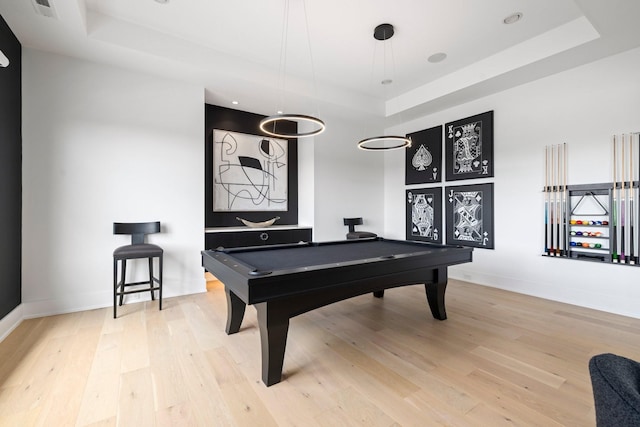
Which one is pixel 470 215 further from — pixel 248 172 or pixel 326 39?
pixel 248 172

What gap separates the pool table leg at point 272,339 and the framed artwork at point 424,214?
4024 mm

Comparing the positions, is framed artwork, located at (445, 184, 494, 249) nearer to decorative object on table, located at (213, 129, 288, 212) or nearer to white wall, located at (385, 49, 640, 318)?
white wall, located at (385, 49, 640, 318)

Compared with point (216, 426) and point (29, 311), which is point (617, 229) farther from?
point (29, 311)

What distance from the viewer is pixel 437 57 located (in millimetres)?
3883

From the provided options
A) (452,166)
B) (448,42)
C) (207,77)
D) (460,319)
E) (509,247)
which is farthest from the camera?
(452,166)

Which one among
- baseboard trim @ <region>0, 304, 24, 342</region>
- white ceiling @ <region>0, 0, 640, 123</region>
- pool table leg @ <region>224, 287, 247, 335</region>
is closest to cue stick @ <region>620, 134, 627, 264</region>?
white ceiling @ <region>0, 0, 640, 123</region>

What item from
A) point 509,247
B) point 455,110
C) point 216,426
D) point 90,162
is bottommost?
point 216,426

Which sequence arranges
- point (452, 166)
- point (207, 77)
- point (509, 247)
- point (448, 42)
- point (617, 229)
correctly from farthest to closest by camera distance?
point (452, 166), point (509, 247), point (207, 77), point (448, 42), point (617, 229)

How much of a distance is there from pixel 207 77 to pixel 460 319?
14.0 feet

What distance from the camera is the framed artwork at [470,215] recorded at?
4.48 m

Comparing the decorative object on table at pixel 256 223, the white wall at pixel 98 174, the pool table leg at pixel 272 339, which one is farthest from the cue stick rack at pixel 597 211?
the white wall at pixel 98 174

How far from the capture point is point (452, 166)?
491cm

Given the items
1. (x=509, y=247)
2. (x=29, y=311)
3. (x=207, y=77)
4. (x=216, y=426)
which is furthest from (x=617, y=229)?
(x=29, y=311)

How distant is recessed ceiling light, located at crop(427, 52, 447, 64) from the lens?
3807mm
